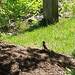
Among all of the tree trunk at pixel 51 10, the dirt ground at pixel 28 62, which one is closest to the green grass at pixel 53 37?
the tree trunk at pixel 51 10

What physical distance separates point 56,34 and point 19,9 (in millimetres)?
1770

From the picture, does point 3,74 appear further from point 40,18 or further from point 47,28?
point 40,18

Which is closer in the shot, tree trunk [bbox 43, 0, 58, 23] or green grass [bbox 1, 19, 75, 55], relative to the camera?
green grass [bbox 1, 19, 75, 55]

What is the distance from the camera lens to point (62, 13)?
11.4m

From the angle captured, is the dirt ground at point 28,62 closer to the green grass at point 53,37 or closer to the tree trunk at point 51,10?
the green grass at point 53,37

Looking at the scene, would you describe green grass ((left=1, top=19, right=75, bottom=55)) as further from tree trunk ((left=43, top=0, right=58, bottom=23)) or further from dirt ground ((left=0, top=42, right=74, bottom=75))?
dirt ground ((left=0, top=42, right=74, bottom=75))

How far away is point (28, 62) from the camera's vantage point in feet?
22.3

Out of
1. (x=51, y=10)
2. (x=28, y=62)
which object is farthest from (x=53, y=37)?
(x=28, y=62)

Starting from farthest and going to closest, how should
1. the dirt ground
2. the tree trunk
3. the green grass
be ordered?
the tree trunk < the green grass < the dirt ground

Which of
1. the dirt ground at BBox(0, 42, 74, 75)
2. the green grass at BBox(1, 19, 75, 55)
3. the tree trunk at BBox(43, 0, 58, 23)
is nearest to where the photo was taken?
the dirt ground at BBox(0, 42, 74, 75)

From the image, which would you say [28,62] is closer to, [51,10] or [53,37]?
[53,37]

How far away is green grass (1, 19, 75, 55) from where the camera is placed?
8.58 metres

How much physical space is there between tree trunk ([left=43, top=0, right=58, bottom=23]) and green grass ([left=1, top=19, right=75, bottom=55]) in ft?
0.94

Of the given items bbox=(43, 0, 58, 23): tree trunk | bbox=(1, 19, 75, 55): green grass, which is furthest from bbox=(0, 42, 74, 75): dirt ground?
bbox=(43, 0, 58, 23): tree trunk
